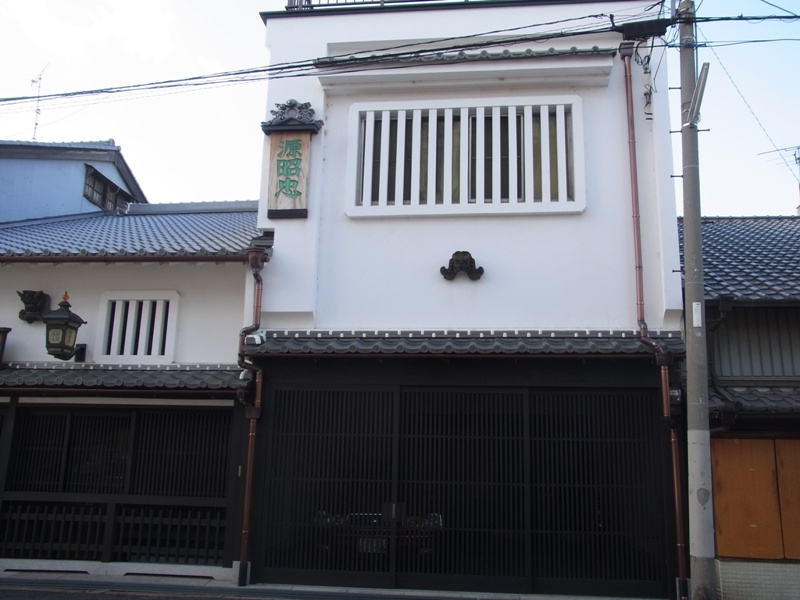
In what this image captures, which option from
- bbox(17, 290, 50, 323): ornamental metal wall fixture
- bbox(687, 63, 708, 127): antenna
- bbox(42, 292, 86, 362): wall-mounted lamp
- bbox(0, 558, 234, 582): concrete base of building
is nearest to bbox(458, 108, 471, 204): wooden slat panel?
bbox(687, 63, 708, 127): antenna

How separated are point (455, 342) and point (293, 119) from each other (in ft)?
16.9

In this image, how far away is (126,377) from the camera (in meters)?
11.1

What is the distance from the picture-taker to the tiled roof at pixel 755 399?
959 cm

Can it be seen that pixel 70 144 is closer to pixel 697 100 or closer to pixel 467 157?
pixel 467 157

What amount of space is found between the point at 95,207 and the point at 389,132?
12.8 m

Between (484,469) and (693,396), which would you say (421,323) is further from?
(693,396)

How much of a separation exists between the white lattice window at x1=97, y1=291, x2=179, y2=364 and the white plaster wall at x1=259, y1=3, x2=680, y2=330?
2329mm

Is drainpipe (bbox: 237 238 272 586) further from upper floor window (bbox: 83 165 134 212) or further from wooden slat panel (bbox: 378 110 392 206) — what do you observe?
upper floor window (bbox: 83 165 134 212)

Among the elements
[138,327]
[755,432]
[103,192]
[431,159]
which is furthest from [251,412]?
[103,192]

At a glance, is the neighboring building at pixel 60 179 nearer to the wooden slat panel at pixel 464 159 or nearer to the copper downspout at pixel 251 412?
the copper downspout at pixel 251 412

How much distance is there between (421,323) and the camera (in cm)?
1122

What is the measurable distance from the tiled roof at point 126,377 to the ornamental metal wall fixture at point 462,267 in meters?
3.99

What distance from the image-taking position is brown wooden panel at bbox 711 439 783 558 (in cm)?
982

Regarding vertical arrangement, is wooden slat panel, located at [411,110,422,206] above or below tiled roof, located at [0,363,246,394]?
above
